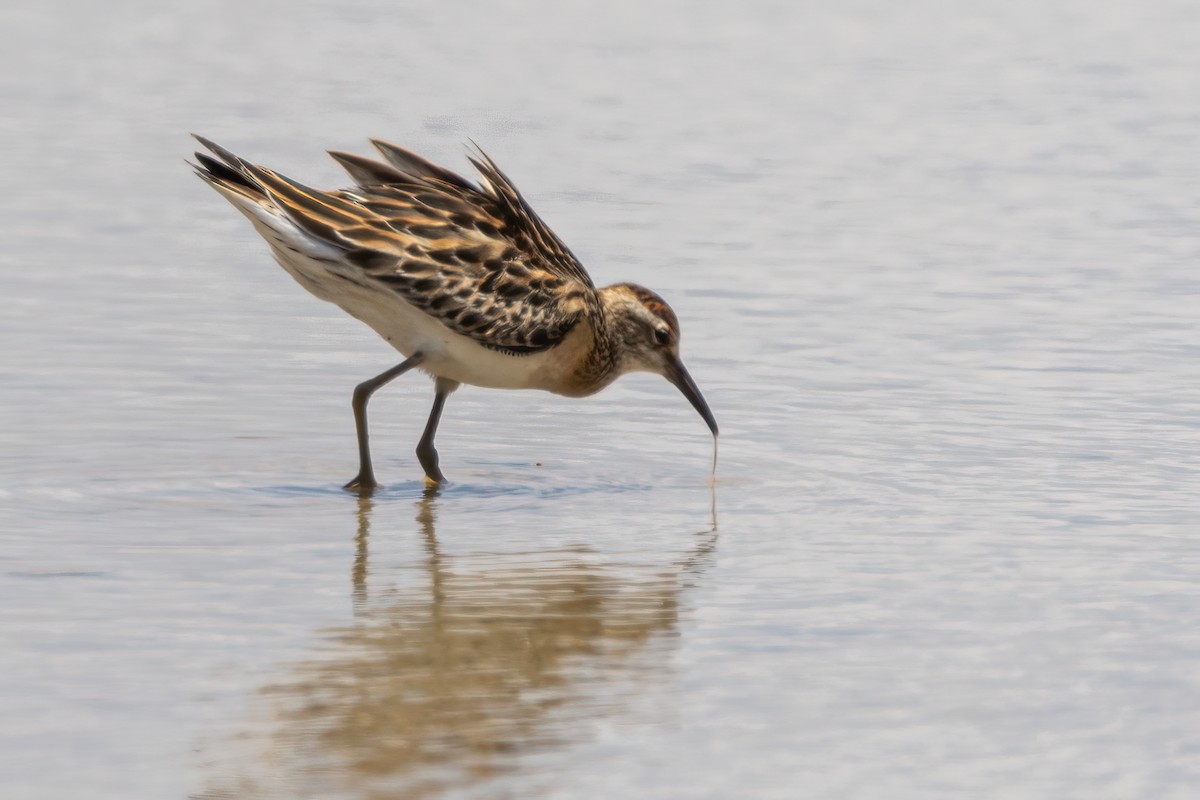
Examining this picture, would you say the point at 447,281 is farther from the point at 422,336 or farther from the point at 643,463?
the point at 643,463

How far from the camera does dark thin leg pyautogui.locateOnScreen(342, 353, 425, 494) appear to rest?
9.77 m

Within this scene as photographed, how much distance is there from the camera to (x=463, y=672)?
698 centimetres

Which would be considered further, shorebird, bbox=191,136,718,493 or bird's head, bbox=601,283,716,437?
bird's head, bbox=601,283,716,437

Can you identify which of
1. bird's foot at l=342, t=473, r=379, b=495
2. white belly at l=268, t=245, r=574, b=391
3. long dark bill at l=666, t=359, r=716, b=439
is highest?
white belly at l=268, t=245, r=574, b=391

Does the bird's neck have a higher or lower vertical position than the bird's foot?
higher

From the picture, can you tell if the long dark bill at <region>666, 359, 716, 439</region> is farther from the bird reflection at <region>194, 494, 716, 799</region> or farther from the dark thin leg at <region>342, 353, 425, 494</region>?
the bird reflection at <region>194, 494, 716, 799</region>

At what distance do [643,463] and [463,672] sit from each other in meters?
3.46

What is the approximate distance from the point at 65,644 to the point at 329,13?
712 inches

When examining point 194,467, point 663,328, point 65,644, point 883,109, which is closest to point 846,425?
point 663,328

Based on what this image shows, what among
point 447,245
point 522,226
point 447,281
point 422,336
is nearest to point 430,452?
point 422,336

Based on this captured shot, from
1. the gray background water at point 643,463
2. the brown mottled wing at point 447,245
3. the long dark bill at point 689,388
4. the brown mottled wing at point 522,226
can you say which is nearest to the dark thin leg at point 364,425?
the gray background water at point 643,463

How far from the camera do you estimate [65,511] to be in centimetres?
898

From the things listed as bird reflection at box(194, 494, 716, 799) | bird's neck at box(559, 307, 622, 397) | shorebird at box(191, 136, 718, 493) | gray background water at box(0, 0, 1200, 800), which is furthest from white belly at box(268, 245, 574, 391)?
bird reflection at box(194, 494, 716, 799)

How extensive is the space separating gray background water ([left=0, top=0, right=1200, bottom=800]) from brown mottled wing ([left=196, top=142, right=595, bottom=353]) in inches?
29.6
